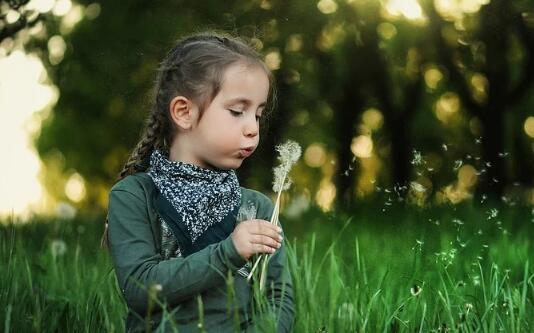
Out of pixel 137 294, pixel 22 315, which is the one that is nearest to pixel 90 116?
pixel 22 315

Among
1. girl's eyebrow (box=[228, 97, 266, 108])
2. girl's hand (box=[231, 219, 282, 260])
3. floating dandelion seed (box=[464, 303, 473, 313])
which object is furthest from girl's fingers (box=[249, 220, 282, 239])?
floating dandelion seed (box=[464, 303, 473, 313])

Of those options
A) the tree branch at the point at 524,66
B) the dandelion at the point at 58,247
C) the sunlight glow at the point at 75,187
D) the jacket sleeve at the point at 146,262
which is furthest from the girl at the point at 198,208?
the sunlight glow at the point at 75,187

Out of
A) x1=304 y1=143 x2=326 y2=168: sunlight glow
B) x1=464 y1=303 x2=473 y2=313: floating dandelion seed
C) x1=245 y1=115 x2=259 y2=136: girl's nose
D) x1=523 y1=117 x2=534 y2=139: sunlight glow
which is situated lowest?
x1=304 y1=143 x2=326 y2=168: sunlight glow

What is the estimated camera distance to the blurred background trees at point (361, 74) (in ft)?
25.3

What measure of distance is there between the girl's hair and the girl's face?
0.13ft

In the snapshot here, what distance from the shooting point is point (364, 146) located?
28.4 feet

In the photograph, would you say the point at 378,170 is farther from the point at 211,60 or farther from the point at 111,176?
the point at 211,60

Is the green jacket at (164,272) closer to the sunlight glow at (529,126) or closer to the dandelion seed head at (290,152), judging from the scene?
the dandelion seed head at (290,152)

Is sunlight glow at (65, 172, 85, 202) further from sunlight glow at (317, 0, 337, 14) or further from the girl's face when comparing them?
the girl's face

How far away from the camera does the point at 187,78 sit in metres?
2.59

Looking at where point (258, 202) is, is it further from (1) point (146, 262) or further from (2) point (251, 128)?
(1) point (146, 262)

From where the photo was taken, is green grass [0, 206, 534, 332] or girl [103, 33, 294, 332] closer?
girl [103, 33, 294, 332]

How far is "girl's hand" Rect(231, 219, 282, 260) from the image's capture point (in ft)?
7.06

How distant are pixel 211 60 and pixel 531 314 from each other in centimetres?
137
